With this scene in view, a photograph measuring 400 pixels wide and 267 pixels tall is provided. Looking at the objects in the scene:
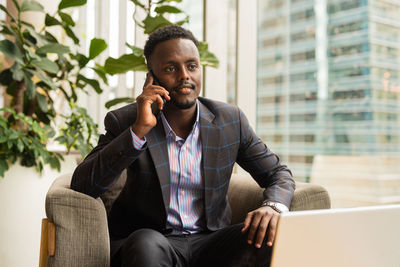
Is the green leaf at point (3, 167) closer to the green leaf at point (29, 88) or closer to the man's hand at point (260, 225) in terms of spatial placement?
the green leaf at point (29, 88)

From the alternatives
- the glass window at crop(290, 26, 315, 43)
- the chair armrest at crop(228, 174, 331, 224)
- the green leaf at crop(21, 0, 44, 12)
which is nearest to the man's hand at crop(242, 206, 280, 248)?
the chair armrest at crop(228, 174, 331, 224)

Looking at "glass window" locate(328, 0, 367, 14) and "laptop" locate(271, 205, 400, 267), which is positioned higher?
"glass window" locate(328, 0, 367, 14)

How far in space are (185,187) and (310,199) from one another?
468 mm

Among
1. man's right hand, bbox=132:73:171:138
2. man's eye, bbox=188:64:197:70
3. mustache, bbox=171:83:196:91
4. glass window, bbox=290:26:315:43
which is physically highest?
glass window, bbox=290:26:315:43

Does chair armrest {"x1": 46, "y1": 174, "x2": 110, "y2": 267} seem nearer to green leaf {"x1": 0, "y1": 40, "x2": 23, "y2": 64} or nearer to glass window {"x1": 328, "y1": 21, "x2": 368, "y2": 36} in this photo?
green leaf {"x1": 0, "y1": 40, "x2": 23, "y2": 64}

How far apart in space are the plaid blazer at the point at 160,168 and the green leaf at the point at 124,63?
2.72 ft

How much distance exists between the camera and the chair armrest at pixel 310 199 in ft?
5.17

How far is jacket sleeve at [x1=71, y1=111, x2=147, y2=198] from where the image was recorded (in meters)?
→ 1.45

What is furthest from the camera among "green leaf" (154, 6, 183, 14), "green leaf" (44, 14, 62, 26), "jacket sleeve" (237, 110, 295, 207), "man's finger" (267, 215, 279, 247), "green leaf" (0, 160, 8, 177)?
"green leaf" (44, 14, 62, 26)

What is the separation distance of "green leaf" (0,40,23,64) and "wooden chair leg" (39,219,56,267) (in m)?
1.40

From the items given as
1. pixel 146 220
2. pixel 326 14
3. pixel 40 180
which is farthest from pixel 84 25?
pixel 146 220

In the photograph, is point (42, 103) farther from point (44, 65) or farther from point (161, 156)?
point (161, 156)

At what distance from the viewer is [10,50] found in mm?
2506

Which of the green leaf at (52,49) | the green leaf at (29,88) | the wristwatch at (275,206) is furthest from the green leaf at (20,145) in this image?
the wristwatch at (275,206)
